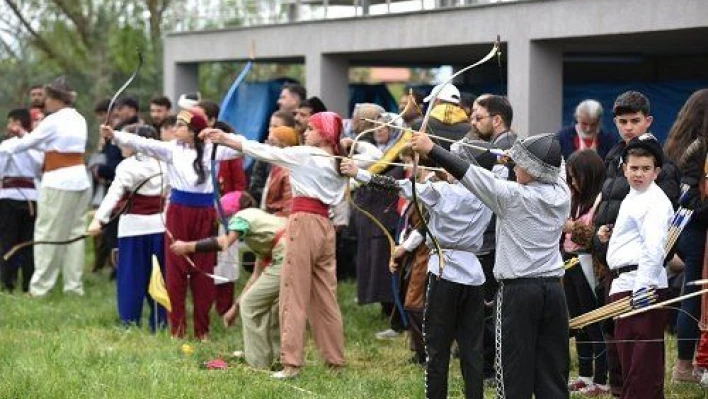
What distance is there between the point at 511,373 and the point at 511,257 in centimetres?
55

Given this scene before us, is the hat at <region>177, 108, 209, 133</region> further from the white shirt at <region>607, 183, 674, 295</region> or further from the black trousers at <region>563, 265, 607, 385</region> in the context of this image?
the white shirt at <region>607, 183, 674, 295</region>

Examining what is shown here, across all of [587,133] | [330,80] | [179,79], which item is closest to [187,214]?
[587,133]

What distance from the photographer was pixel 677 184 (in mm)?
7750

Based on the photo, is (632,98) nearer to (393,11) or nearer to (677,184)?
(677,184)

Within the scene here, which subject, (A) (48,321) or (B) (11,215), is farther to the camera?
(B) (11,215)

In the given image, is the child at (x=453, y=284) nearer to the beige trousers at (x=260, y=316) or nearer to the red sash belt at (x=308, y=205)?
the red sash belt at (x=308, y=205)

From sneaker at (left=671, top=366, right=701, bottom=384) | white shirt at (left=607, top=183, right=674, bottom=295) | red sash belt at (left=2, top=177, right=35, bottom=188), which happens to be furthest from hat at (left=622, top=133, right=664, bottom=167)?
red sash belt at (left=2, top=177, right=35, bottom=188)

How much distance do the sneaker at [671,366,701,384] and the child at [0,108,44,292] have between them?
22.8ft

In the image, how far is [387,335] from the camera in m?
10.9

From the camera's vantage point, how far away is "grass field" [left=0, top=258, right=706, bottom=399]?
7.93 metres

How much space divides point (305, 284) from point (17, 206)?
5.44m

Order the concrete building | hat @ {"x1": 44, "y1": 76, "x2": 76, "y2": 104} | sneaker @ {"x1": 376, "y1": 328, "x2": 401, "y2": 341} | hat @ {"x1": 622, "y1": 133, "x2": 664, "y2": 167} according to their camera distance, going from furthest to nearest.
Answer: hat @ {"x1": 44, "y1": 76, "x2": 76, "y2": 104} < the concrete building < sneaker @ {"x1": 376, "y1": 328, "x2": 401, "y2": 341} < hat @ {"x1": 622, "y1": 133, "x2": 664, "y2": 167}

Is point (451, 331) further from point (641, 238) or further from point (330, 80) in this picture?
point (330, 80)

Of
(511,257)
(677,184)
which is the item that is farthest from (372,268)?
(511,257)
